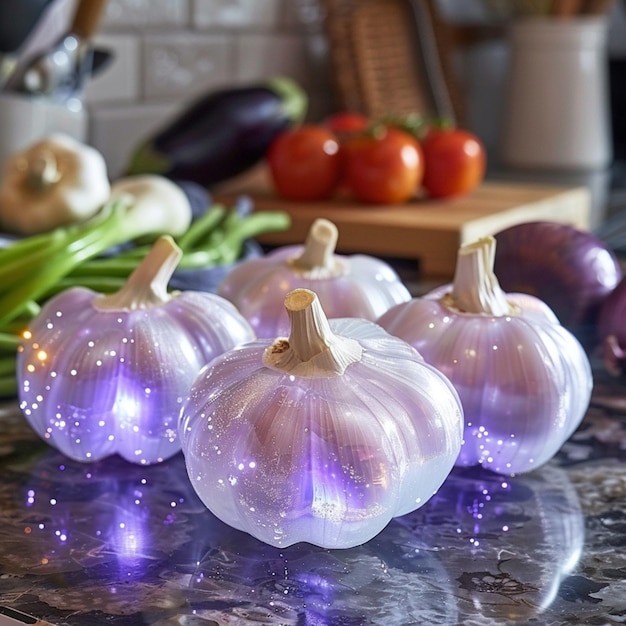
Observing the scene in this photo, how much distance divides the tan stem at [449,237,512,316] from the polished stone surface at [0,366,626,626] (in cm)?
10

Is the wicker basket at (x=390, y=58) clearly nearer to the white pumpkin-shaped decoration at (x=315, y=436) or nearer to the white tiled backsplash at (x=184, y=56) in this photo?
the white tiled backsplash at (x=184, y=56)

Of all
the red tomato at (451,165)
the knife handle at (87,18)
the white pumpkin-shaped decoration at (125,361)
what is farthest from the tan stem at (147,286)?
the red tomato at (451,165)

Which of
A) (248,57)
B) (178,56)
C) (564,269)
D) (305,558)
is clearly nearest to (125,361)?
(305,558)

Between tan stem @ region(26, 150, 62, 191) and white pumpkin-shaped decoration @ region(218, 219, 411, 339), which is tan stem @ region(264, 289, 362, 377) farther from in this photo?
tan stem @ region(26, 150, 62, 191)

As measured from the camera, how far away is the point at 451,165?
1481 millimetres

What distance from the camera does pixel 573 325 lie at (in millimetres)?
903

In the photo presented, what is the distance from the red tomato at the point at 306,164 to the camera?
1467 mm

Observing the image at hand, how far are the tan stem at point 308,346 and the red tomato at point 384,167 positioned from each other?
2.91 ft

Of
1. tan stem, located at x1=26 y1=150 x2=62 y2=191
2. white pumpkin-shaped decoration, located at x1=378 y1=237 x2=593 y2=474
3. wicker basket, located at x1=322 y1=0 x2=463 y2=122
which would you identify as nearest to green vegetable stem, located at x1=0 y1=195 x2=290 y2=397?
tan stem, located at x1=26 y1=150 x2=62 y2=191

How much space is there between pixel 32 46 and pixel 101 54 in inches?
6.9

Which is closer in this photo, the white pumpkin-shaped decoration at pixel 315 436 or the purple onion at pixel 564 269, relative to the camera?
the white pumpkin-shaped decoration at pixel 315 436

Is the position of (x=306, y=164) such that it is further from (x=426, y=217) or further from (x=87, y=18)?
(x=87, y=18)

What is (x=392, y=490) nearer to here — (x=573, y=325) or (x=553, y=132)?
(x=573, y=325)

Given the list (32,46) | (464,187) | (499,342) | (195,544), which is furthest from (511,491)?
(32,46)
